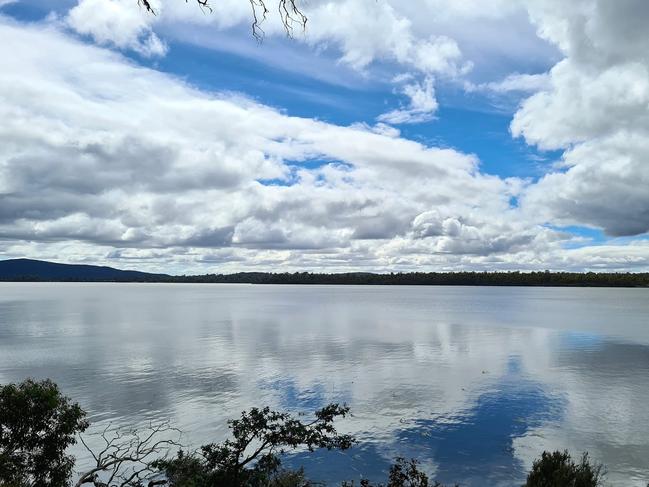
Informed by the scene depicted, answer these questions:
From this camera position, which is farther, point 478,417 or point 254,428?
point 478,417

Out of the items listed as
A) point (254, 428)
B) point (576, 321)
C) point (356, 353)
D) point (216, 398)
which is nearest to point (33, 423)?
point (254, 428)

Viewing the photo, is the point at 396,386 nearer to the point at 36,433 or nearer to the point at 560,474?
the point at 560,474

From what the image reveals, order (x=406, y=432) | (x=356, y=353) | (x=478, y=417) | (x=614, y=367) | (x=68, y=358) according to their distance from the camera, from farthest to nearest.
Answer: (x=356, y=353), (x=68, y=358), (x=614, y=367), (x=478, y=417), (x=406, y=432)

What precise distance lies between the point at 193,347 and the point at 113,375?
753 inches

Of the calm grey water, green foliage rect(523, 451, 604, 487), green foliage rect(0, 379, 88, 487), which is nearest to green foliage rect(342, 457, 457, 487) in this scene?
the calm grey water

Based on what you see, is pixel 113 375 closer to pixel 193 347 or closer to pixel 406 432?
pixel 193 347

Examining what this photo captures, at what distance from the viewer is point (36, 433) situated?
19047mm

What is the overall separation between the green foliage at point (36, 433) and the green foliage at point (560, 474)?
743 inches

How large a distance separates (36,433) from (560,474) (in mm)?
21153

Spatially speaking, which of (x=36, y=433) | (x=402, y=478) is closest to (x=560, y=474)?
(x=402, y=478)

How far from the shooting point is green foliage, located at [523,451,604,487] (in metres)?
19.6

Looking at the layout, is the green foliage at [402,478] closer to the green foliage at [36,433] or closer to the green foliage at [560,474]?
the green foliage at [560,474]

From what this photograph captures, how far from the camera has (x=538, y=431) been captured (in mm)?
29219

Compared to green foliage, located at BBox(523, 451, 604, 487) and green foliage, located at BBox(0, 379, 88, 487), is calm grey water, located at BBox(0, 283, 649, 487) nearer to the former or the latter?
green foliage, located at BBox(523, 451, 604, 487)
